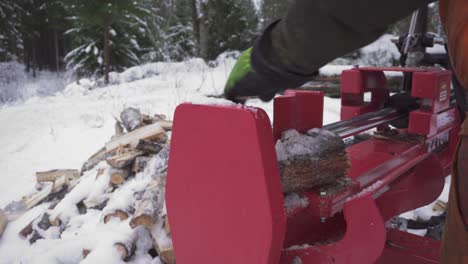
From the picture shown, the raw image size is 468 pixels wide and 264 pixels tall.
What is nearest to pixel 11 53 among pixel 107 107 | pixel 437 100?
pixel 107 107

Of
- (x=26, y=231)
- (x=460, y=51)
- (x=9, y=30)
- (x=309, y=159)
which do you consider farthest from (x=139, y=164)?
(x=9, y=30)

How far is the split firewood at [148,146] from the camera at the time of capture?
3.15 metres

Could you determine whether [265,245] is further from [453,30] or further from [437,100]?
[437,100]

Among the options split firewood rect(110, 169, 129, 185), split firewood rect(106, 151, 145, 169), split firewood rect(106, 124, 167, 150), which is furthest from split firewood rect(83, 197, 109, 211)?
split firewood rect(106, 124, 167, 150)

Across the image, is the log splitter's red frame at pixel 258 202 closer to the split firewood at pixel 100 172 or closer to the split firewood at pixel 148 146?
the split firewood at pixel 148 146

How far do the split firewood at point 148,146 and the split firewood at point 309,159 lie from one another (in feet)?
6.68

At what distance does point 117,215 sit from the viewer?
8.29ft

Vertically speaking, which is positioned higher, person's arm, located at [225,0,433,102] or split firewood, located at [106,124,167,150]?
person's arm, located at [225,0,433,102]

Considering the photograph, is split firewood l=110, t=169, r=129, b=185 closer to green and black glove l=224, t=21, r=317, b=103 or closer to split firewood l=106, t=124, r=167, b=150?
split firewood l=106, t=124, r=167, b=150

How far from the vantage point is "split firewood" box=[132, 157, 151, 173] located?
2.98m

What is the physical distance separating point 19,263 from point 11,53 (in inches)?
837

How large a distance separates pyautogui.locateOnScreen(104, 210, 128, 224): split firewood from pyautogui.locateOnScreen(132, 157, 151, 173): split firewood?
515mm

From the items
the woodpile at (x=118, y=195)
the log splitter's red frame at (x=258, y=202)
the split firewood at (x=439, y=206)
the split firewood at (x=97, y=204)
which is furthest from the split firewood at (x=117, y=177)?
the split firewood at (x=439, y=206)

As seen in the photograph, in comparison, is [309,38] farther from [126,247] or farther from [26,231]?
[26,231]
